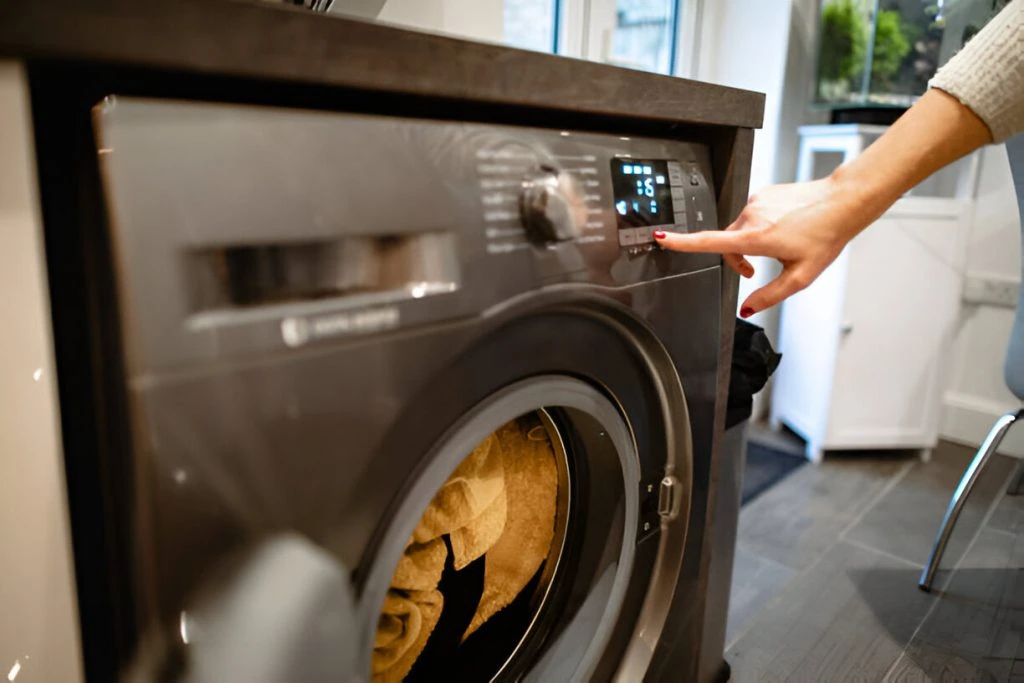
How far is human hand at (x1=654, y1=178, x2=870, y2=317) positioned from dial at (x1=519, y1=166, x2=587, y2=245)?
0.18 m

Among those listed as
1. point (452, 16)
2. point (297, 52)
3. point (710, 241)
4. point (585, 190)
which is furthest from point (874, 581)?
point (297, 52)

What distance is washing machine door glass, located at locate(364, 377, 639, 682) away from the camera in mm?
611

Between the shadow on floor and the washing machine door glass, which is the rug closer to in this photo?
the shadow on floor

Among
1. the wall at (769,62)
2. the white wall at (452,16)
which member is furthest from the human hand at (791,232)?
the wall at (769,62)

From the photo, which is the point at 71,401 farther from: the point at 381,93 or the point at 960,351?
the point at 960,351

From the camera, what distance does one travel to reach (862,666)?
1.17 m

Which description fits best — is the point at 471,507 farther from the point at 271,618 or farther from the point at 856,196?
the point at 856,196

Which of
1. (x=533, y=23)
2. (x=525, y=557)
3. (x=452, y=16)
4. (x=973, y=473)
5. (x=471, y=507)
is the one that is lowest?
(x=973, y=473)

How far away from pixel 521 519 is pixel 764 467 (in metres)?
1.43

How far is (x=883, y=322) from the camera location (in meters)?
1.92

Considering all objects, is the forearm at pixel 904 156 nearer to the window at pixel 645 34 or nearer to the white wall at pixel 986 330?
the window at pixel 645 34

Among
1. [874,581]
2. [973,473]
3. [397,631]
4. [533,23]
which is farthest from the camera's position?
[533,23]

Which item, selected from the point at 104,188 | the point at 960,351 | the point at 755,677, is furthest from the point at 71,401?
the point at 960,351

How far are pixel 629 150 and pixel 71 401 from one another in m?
0.46
